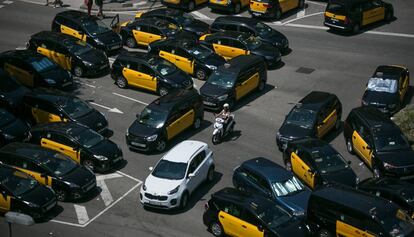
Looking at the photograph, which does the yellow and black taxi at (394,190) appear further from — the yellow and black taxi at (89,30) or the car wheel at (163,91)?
the yellow and black taxi at (89,30)

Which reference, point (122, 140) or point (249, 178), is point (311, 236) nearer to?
point (249, 178)

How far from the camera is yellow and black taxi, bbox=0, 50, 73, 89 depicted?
3619 cm

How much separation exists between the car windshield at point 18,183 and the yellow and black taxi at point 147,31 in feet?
53.1

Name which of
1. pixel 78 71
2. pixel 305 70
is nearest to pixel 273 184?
pixel 305 70

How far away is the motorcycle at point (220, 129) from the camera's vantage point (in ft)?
104

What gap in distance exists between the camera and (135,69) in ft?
Answer: 120

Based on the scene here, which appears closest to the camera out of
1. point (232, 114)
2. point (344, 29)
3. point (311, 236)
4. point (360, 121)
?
point (311, 236)

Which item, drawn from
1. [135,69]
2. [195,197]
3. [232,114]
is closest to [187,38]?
[135,69]

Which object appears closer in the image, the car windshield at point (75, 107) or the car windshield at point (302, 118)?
the car windshield at point (302, 118)

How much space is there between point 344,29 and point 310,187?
1805 centimetres

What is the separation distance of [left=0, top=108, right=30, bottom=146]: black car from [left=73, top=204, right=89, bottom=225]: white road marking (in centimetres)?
516

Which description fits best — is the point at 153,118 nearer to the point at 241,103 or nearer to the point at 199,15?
the point at 241,103

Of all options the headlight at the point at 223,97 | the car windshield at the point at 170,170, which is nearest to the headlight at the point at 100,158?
the car windshield at the point at 170,170

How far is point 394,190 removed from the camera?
26.3m
